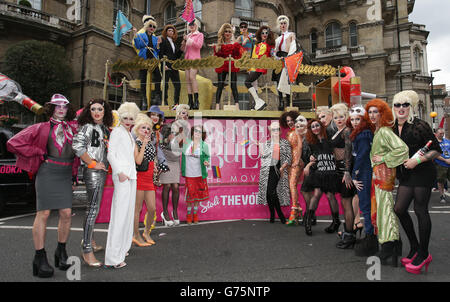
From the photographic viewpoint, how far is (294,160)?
5.59m

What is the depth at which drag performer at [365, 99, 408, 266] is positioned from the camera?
3.24 metres

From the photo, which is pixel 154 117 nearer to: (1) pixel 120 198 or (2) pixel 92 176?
(2) pixel 92 176

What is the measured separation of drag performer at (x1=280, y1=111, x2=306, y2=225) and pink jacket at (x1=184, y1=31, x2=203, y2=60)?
11.3 ft

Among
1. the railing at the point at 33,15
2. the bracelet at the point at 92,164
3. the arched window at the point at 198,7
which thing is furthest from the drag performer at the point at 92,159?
the railing at the point at 33,15

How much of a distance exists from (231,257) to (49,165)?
260 centimetres

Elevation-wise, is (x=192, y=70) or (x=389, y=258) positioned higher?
(x=192, y=70)

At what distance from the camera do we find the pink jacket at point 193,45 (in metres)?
7.46

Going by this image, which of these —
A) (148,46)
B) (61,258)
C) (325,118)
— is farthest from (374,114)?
(148,46)

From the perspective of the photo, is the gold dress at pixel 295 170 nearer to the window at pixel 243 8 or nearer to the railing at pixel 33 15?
the window at pixel 243 8
